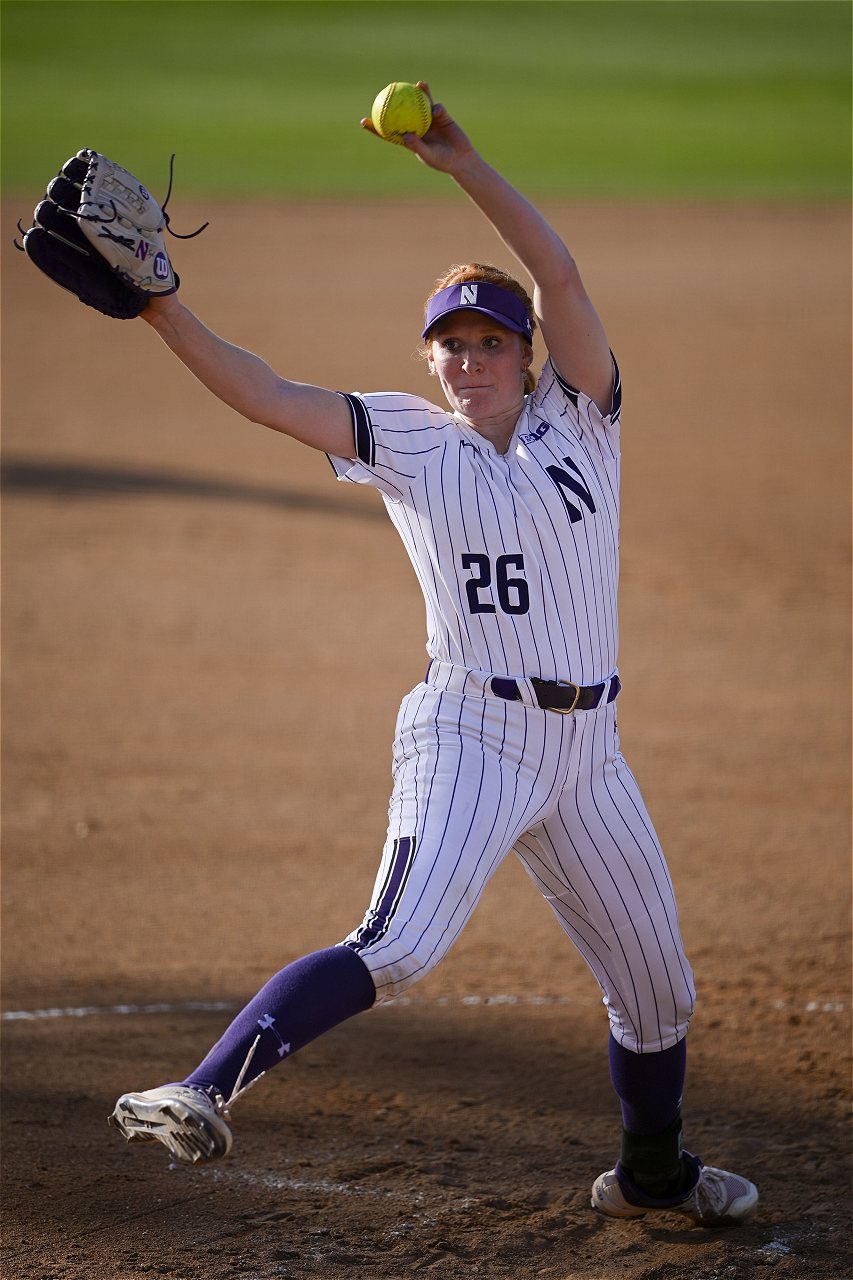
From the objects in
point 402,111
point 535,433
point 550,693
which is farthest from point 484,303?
point 550,693

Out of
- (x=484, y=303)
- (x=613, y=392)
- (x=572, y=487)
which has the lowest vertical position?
(x=572, y=487)

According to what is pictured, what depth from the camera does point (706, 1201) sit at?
3160mm

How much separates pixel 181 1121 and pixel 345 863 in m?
3.04

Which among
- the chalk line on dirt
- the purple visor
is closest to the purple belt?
the purple visor

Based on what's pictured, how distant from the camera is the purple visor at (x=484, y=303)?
2.88 metres

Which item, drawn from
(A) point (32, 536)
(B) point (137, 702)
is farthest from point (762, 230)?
(B) point (137, 702)

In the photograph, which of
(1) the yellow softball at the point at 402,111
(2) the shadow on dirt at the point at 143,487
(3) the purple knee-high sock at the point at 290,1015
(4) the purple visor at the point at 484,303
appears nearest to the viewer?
(3) the purple knee-high sock at the point at 290,1015

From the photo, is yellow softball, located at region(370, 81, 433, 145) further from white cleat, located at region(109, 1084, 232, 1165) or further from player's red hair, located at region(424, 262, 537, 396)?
white cleat, located at region(109, 1084, 232, 1165)

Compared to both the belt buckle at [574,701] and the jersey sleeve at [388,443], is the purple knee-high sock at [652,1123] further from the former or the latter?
the jersey sleeve at [388,443]

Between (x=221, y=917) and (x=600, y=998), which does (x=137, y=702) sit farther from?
(x=600, y=998)

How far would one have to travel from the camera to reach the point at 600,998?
4.42m

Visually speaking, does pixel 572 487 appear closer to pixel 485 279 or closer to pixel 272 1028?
pixel 485 279

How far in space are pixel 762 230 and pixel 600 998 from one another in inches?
860

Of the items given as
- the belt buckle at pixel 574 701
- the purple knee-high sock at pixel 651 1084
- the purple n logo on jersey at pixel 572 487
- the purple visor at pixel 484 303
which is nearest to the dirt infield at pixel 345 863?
the purple knee-high sock at pixel 651 1084
